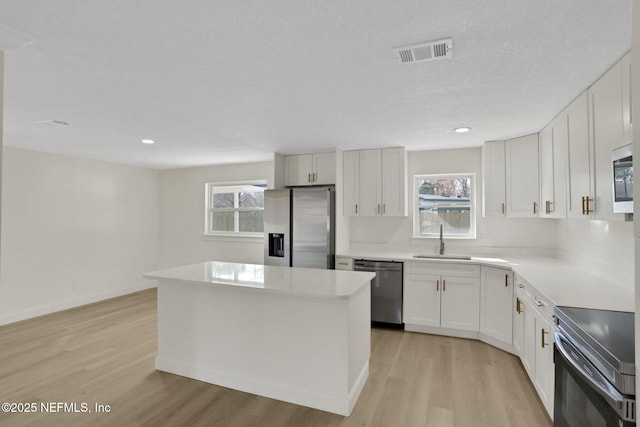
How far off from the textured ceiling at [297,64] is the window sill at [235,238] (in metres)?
2.46

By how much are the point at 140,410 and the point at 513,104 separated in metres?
3.71

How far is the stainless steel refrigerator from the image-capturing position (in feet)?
13.8

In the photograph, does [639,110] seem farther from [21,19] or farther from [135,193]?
[135,193]

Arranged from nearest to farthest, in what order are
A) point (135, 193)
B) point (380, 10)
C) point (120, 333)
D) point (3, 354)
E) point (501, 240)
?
point (380, 10) → point (3, 354) → point (120, 333) → point (501, 240) → point (135, 193)

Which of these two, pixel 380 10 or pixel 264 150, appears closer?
pixel 380 10

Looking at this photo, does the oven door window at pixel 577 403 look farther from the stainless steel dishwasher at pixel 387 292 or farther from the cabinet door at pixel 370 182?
the cabinet door at pixel 370 182

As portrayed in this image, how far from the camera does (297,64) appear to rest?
1904 mm

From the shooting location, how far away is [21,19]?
58.2 inches

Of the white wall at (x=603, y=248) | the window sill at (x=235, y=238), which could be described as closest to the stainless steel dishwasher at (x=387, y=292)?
the white wall at (x=603, y=248)

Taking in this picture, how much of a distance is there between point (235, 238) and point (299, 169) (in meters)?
1.86

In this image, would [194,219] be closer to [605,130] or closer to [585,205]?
[585,205]

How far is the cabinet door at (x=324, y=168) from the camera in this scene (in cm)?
452

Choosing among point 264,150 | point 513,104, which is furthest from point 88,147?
point 513,104

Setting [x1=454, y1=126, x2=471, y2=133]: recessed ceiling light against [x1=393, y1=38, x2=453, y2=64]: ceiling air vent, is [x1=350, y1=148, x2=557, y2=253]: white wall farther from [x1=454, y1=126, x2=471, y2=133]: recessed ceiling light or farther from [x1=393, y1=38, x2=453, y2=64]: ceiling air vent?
[x1=393, y1=38, x2=453, y2=64]: ceiling air vent
